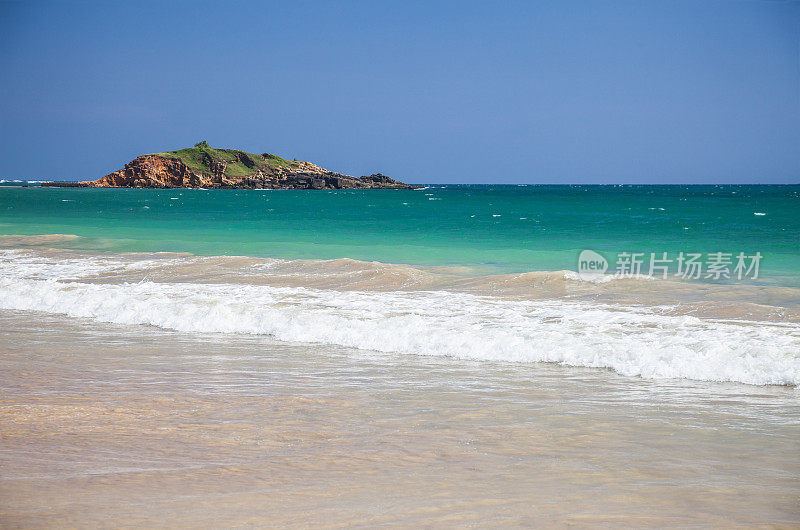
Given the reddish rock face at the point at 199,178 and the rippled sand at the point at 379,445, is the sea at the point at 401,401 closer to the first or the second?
the rippled sand at the point at 379,445

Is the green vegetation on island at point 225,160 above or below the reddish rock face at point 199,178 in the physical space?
above

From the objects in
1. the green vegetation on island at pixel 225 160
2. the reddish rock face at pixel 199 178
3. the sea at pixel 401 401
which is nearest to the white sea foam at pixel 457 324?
the sea at pixel 401 401

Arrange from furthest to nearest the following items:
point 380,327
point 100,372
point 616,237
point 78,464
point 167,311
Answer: point 616,237 < point 167,311 < point 380,327 < point 100,372 < point 78,464

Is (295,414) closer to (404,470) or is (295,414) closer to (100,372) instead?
(404,470)

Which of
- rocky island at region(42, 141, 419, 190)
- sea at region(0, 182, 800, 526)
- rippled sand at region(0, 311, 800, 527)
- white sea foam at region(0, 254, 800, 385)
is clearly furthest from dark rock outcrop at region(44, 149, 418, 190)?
rippled sand at region(0, 311, 800, 527)

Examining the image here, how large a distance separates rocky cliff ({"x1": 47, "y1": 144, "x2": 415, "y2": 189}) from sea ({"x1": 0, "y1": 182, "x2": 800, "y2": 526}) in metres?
158

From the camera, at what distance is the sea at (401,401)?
388 centimetres

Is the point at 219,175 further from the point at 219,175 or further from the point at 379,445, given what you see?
the point at 379,445

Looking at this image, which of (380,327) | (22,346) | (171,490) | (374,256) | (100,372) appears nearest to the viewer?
(171,490)

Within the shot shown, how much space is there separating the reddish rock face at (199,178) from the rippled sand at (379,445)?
543ft

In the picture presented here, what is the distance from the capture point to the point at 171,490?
396cm

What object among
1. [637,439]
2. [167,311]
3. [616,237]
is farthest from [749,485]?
[616,237]

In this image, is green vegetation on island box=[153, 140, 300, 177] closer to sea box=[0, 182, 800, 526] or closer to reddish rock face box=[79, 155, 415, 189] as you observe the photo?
reddish rock face box=[79, 155, 415, 189]

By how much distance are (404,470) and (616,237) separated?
30984 mm
